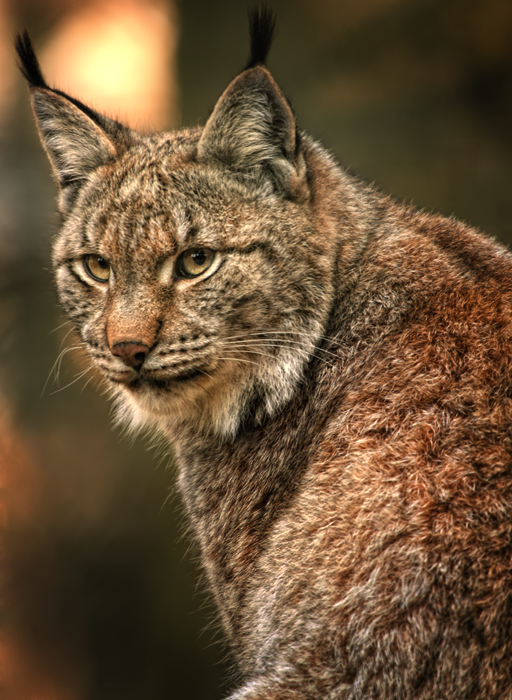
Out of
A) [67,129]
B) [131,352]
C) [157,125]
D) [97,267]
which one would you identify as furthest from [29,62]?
[157,125]

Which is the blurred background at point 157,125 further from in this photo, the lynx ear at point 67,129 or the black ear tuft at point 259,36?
the black ear tuft at point 259,36

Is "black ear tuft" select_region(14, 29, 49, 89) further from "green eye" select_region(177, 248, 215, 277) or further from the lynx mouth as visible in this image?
the lynx mouth

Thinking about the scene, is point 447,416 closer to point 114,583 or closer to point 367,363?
point 367,363

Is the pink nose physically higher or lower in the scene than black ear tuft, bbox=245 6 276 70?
lower

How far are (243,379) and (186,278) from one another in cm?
53

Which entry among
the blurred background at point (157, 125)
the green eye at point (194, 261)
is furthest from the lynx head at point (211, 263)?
the blurred background at point (157, 125)

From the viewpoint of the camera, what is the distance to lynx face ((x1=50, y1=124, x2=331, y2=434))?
2869mm

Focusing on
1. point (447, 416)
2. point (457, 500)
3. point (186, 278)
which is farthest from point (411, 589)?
point (186, 278)

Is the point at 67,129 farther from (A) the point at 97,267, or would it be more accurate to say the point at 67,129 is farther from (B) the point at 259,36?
(B) the point at 259,36

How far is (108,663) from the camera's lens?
5453 millimetres

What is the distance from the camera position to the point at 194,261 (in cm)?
294

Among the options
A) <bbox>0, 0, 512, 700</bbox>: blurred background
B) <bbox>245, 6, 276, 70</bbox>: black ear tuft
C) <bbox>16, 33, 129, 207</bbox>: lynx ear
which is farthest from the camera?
<bbox>0, 0, 512, 700</bbox>: blurred background

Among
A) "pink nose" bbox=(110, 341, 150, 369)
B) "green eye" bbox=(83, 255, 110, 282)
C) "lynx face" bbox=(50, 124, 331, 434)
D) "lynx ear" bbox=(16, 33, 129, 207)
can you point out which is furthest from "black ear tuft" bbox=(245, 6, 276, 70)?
"pink nose" bbox=(110, 341, 150, 369)

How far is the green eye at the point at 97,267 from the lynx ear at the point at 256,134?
63 cm
